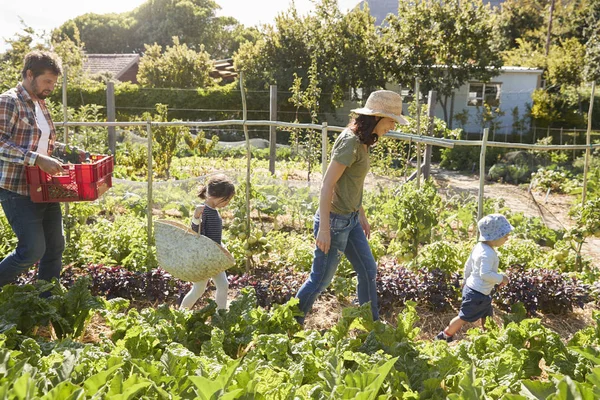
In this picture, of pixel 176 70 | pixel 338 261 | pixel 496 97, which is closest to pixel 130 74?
pixel 176 70

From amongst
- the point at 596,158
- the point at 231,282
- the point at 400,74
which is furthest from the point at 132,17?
the point at 231,282

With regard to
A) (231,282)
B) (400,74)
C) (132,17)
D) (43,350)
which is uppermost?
(132,17)

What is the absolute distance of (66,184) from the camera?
3.46 metres

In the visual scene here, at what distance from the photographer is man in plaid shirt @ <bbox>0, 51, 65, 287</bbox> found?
3.25m

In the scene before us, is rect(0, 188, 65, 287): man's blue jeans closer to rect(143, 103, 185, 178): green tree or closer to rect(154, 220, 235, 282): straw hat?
rect(154, 220, 235, 282): straw hat

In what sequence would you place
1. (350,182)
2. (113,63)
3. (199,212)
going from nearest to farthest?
(350,182) < (199,212) < (113,63)

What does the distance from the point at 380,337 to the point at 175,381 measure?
121 centimetres

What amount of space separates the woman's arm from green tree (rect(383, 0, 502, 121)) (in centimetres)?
1382

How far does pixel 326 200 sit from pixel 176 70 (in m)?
18.2

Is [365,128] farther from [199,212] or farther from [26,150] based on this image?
[26,150]

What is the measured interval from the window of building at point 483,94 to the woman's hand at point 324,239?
16.7 m

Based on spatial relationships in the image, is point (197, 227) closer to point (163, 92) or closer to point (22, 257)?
point (22, 257)

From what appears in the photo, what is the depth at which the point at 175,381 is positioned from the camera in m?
2.27

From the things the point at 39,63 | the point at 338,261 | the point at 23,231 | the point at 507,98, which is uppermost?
the point at 39,63
